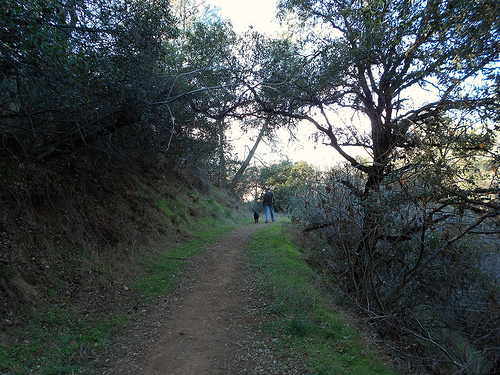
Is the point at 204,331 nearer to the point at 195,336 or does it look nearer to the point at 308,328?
the point at 195,336

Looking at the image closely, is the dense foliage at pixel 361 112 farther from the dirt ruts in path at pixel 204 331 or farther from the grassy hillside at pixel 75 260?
the dirt ruts in path at pixel 204 331

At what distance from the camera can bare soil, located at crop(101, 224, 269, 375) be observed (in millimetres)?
4316

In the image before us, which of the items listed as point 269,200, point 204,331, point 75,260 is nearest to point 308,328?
point 204,331

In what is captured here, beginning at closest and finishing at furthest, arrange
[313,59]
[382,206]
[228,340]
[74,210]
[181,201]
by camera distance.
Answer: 1. [228,340]
2. [382,206]
3. [74,210]
4. [313,59]
5. [181,201]

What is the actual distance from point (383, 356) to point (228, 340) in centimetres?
237

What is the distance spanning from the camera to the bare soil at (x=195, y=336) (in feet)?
14.2

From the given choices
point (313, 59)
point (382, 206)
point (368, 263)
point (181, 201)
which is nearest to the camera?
point (382, 206)

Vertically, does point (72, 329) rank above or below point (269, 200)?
below

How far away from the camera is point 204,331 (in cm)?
528

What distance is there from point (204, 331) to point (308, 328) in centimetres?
177

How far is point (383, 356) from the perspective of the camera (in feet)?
15.1

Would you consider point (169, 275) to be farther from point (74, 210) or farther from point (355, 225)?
point (355, 225)

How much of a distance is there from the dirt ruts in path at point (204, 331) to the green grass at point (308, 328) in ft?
1.99

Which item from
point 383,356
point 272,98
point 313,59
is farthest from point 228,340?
point 313,59
